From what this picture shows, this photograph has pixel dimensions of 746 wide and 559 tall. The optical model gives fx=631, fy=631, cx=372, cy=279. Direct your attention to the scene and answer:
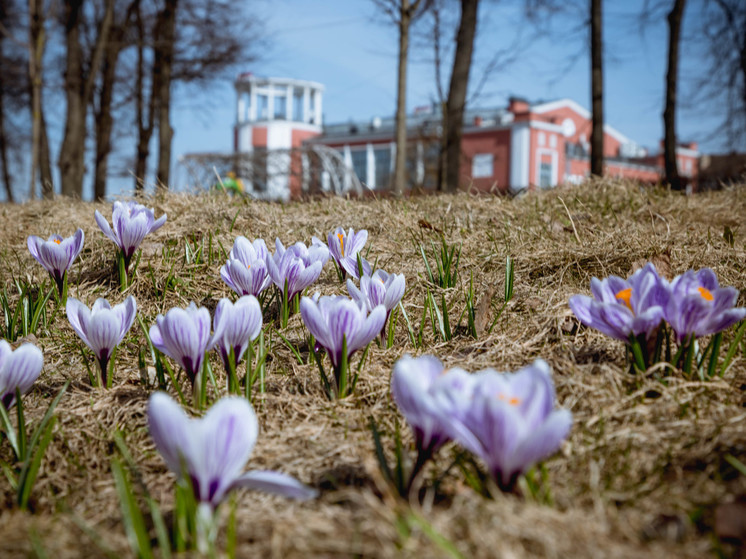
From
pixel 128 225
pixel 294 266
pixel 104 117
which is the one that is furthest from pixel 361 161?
pixel 294 266

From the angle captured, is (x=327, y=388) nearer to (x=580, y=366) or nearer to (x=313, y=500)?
(x=313, y=500)

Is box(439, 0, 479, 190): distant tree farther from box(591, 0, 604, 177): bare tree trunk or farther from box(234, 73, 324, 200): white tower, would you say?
box(234, 73, 324, 200): white tower

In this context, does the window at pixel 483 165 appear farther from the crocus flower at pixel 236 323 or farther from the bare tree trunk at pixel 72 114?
the crocus flower at pixel 236 323

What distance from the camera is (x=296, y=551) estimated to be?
0.94m

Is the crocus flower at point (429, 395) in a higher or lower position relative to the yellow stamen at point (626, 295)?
lower

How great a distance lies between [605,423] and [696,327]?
323 mm

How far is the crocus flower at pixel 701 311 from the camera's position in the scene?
141 cm

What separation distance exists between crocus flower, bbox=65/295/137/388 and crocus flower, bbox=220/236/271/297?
16.5 inches

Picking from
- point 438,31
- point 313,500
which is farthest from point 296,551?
point 438,31

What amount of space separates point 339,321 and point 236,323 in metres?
0.25

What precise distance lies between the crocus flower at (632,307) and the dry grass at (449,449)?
0.14 m

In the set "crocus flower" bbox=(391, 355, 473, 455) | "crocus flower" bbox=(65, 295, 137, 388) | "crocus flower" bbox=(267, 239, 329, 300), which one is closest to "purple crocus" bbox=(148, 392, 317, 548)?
"crocus flower" bbox=(391, 355, 473, 455)

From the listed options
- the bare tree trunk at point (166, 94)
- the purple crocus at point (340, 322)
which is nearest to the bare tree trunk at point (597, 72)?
the bare tree trunk at point (166, 94)

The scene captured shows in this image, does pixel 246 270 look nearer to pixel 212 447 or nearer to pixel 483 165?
pixel 212 447
